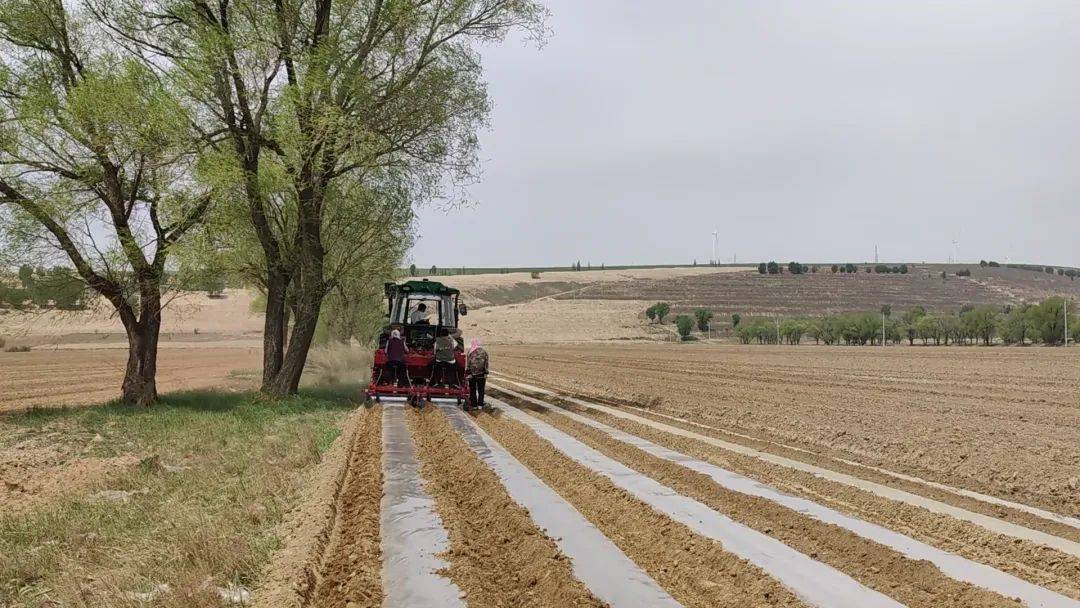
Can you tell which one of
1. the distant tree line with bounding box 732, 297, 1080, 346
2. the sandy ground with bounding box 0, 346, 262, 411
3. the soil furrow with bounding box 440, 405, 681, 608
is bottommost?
the distant tree line with bounding box 732, 297, 1080, 346

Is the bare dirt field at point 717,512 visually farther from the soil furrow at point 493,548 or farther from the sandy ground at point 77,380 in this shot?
the sandy ground at point 77,380

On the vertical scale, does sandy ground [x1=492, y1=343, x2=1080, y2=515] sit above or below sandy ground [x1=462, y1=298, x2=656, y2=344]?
above

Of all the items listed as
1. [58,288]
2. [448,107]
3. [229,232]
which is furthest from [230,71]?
[58,288]

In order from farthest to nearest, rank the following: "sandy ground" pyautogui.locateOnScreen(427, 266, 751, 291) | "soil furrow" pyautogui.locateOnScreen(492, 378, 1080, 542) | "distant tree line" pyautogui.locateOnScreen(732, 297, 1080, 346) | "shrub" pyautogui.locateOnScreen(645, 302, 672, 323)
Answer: "sandy ground" pyautogui.locateOnScreen(427, 266, 751, 291) < "shrub" pyautogui.locateOnScreen(645, 302, 672, 323) < "distant tree line" pyautogui.locateOnScreen(732, 297, 1080, 346) < "soil furrow" pyautogui.locateOnScreen(492, 378, 1080, 542)

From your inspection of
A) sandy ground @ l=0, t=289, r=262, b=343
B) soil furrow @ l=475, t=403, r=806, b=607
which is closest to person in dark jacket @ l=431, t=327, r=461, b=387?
sandy ground @ l=0, t=289, r=262, b=343

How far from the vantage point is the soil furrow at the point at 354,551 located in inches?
209

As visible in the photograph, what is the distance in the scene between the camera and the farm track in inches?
211

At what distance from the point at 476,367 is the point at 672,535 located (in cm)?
1104

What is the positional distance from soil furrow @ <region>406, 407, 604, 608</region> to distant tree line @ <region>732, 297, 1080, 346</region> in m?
80.2

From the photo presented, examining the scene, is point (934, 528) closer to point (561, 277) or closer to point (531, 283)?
point (531, 283)

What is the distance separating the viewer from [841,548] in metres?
6.42

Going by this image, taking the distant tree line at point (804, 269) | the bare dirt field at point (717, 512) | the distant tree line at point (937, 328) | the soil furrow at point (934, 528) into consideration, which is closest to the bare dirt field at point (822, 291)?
the distant tree line at point (804, 269)

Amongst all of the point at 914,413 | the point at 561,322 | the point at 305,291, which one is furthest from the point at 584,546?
the point at 561,322

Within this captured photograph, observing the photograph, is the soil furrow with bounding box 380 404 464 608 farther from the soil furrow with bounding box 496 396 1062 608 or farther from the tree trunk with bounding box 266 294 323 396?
the tree trunk with bounding box 266 294 323 396
